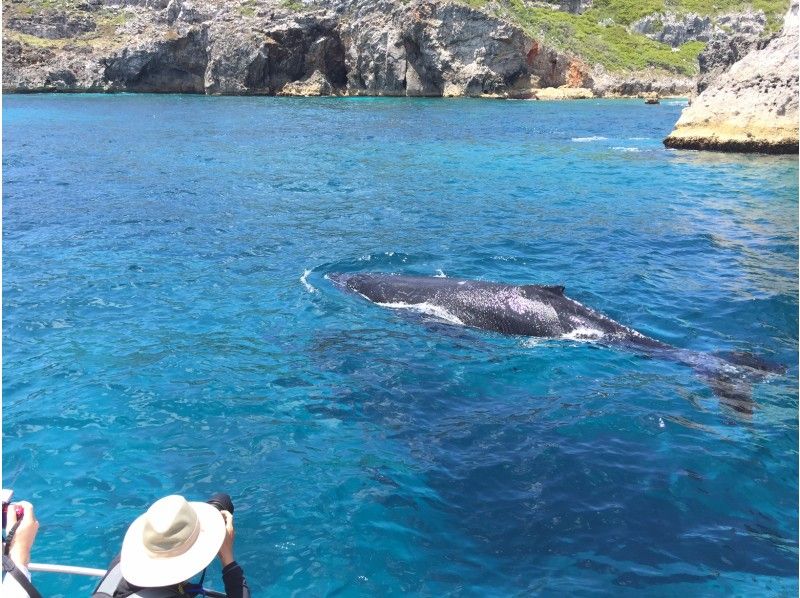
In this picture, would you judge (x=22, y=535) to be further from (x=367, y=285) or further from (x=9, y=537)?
(x=367, y=285)

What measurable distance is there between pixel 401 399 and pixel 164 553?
5524 mm

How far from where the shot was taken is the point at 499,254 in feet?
56.4

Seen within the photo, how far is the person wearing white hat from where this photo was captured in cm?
408

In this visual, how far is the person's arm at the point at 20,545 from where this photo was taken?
4.00m

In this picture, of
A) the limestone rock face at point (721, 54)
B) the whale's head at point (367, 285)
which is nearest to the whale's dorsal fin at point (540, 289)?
the whale's head at point (367, 285)

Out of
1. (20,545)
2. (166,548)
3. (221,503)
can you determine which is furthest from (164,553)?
(20,545)

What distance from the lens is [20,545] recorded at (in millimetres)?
4348

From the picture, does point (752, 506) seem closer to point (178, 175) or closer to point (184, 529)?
point (184, 529)

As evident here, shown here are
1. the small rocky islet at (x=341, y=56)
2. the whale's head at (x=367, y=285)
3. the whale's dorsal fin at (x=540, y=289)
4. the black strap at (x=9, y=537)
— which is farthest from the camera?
the small rocky islet at (x=341, y=56)

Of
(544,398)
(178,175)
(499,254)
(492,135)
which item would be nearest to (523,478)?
(544,398)

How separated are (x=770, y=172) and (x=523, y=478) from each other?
90.5 feet

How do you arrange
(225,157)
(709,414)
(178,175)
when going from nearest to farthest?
(709,414) → (178,175) → (225,157)

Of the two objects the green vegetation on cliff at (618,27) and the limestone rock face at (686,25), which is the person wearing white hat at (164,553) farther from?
the limestone rock face at (686,25)

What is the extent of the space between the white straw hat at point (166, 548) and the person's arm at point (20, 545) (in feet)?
1.97
